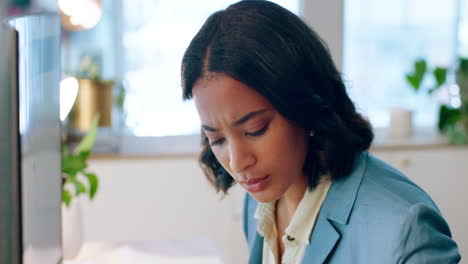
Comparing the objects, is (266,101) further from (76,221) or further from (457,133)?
(457,133)

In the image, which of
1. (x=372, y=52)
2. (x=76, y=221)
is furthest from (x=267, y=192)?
(x=372, y=52)

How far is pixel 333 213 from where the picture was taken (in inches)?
45.1

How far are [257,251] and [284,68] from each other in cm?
54

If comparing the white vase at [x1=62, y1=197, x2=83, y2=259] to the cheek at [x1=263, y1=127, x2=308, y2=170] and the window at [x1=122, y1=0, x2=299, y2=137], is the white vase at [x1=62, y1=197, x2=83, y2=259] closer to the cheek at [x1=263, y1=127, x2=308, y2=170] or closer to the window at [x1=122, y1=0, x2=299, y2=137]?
the cheek at [x1=263, y1=127, x2=308, y2=170]

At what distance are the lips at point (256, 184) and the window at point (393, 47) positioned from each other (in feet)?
8.09

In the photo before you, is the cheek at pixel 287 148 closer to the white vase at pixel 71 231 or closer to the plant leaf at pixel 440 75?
the white vase at pixel 71 231

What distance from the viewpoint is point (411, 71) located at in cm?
357

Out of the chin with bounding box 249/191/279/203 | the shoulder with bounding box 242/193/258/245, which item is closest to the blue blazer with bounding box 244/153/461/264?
the chin with bounding box 249/191/279/203

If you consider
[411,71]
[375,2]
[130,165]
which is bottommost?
[130,165]

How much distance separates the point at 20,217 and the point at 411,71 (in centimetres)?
299

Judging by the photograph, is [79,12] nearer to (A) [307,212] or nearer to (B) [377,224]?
(A) [307,212]

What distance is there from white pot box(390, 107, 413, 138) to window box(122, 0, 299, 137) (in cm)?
A: 73

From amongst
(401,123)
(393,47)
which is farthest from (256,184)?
(393,47)

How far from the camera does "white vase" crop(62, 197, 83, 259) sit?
1.86 meters
